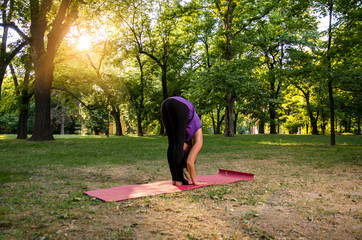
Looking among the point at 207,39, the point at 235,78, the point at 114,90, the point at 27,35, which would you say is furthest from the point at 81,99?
the point at 207,39

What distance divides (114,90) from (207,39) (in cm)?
1401

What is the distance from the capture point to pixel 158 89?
128 feet

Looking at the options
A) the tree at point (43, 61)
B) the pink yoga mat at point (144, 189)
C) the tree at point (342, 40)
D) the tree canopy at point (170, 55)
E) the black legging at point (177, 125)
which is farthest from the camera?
the tree at point (43, 61)

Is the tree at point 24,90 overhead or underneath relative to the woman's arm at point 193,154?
overhead

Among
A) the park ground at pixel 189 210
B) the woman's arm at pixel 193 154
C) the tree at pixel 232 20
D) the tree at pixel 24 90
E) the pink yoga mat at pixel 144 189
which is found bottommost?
the park ground at pixel 189 210

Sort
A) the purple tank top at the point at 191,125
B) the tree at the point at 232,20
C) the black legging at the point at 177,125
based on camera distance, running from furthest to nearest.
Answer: the tree at the point at 232,20 → the purple tank top at the point at 191,125 → the black legging at the point at 177,125

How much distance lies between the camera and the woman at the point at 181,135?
18.0ft

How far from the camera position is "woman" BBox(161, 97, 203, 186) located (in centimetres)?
550

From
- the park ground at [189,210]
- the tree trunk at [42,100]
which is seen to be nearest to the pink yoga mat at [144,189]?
the park ground at [189,210]

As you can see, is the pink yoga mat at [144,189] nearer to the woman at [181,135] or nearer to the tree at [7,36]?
the woman at [181,135]

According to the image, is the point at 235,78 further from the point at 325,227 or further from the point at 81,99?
the point at 325,227

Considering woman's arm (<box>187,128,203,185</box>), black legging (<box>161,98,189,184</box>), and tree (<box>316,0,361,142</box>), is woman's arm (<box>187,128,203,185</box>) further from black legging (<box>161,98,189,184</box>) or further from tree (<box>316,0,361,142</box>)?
tree (<box>316,0,361,142</box>)

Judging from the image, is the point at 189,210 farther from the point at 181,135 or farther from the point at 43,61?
the point at 43,61

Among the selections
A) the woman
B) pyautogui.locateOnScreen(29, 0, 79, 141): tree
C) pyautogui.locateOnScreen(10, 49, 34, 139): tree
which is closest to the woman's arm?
the woman
